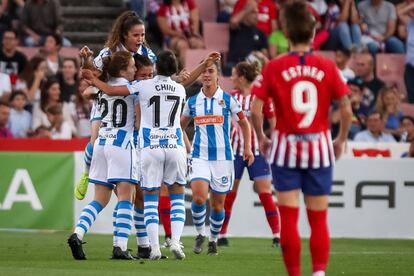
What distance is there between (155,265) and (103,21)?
1281cm

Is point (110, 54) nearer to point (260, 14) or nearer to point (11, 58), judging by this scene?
point (11, 58)

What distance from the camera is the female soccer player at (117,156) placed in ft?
45.5

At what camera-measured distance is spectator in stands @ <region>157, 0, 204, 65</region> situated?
2448 centimetres

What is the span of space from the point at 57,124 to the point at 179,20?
352 cm

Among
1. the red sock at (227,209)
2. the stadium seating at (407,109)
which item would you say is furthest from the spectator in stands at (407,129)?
the red sock at (227,209)

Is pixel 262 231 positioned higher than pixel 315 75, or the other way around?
pixel 315 75

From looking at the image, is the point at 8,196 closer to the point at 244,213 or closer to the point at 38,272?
the point at 244,213

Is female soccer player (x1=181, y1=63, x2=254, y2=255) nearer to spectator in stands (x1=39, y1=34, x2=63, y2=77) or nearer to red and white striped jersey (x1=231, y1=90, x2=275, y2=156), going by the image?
red and white striped jersey (x1=231, y1=90, x2=275, y2=156)

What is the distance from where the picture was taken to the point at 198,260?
1456cm

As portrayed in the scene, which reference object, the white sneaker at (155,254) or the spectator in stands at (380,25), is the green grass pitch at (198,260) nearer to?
the white sneaker at (155,254)

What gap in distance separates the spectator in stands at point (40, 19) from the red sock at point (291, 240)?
13883 millimetres

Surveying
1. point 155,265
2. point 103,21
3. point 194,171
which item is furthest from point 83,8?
point 155,265

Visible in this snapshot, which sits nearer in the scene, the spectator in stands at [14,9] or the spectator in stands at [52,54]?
the spectator in stands at [52,54]

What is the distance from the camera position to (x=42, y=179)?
64.8ft
